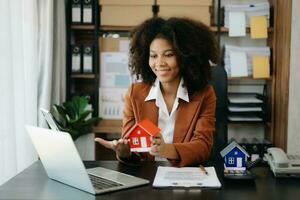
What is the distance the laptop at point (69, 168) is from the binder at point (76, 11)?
84.3 inches

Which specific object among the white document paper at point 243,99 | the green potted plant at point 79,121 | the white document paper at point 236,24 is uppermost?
the white document paper at point 236,24

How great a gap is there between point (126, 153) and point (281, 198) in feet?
1.97

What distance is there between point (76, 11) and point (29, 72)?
86 cm

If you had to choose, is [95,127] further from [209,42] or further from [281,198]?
[281,198]

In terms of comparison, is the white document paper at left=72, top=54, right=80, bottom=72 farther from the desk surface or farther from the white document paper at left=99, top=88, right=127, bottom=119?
the desk surface

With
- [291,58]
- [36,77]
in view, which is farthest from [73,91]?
[291,58]

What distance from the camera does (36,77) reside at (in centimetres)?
273

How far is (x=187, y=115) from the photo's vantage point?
1.77 metres

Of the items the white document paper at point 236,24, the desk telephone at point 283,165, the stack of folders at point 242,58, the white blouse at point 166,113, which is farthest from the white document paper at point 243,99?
the desk telephone at point 283,165

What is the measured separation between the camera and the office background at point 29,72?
2.14 metres

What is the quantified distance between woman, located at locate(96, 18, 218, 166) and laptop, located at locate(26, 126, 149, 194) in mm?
404

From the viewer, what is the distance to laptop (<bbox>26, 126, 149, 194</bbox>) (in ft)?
3.69

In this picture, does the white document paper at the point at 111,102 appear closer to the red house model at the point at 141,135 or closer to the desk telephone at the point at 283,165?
the red house model at the point at 141,135

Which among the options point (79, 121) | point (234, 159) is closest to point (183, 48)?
point (234, 159)
